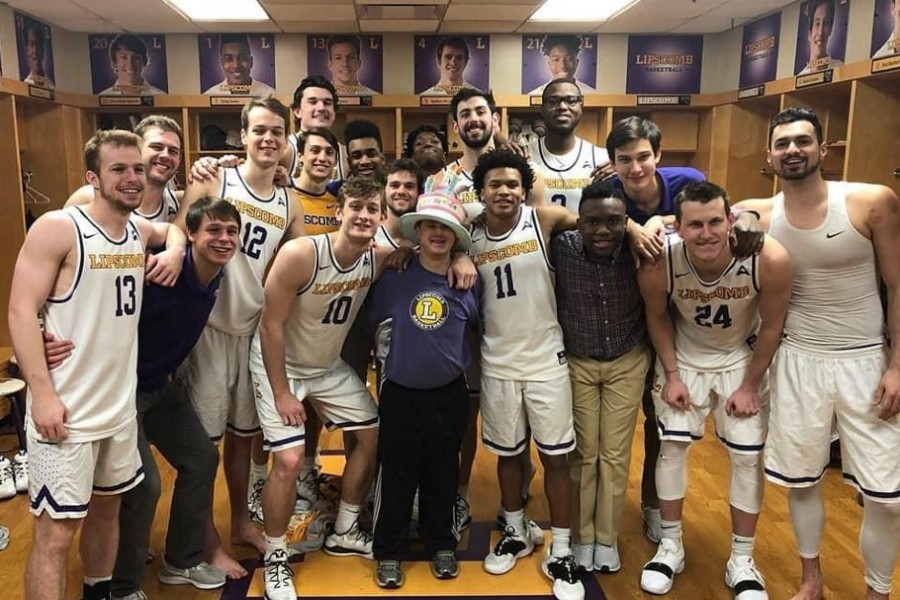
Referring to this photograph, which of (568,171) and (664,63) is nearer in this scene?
(568,171)

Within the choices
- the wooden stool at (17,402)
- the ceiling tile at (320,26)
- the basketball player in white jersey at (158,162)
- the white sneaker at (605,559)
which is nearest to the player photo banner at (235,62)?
the ceiling tile at (320,26)

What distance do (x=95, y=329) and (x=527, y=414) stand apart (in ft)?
5.42

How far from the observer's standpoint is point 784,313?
264 cm

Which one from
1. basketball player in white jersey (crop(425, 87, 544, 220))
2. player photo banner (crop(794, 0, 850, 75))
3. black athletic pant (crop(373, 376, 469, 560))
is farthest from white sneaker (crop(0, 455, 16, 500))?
player photo banner (crop(794, 0, 850, 75))

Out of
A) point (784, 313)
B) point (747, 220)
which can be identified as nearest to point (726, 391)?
point (784, 313)

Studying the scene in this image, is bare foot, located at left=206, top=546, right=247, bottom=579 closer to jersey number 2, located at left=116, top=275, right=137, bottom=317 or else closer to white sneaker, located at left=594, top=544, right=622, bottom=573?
jersey number 2, located at left=116, top=275, right=137, bottom=317

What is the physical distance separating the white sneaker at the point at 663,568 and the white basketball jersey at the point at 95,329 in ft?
6.98

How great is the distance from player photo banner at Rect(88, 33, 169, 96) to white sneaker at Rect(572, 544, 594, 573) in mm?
6375

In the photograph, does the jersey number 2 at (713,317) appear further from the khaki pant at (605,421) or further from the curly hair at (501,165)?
the curly hair at (501,165)

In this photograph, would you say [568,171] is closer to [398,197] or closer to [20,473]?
[398,197]

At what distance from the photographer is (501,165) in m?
2.83

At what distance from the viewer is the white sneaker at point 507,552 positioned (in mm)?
3033

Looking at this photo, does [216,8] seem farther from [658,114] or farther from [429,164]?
[658,114]

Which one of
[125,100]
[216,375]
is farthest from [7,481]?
[125,100]
